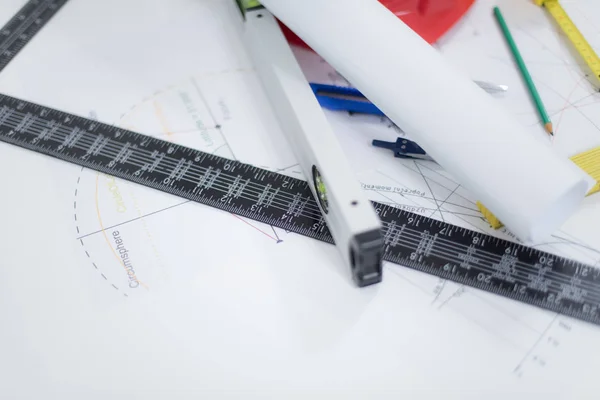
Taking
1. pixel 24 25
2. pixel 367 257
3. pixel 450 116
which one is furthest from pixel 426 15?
pixel 24 25

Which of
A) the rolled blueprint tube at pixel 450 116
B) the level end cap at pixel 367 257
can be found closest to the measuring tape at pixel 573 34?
the rolled blueprint tube at pixel 450 116

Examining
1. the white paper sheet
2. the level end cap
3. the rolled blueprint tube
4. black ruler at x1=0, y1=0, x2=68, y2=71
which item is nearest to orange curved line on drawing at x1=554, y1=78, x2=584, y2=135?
the white paper sheet

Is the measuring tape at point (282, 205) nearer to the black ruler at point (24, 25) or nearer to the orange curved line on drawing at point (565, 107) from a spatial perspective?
the black ruler at point (24, 25)

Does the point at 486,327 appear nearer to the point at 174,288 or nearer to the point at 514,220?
the point at 514,220

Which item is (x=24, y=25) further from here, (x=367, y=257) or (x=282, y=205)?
(x=367, y=257)

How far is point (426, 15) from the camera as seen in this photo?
3.29ft

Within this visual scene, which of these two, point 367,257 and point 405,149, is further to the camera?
point 405,149

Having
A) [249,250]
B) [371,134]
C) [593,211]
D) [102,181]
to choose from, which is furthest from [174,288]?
[593,211]

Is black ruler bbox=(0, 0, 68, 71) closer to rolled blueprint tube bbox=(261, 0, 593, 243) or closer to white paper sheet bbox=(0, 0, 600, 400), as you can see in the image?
white paper sheet bbox=(0, 0, 600, 400)

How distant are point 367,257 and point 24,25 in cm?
82

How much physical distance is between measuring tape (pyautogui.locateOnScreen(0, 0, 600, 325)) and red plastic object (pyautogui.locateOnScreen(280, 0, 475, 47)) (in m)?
0.30

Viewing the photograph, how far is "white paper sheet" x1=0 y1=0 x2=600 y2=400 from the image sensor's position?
71cm

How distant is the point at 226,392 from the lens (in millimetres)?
704

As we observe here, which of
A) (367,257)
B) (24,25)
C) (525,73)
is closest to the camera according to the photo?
(367,257)
